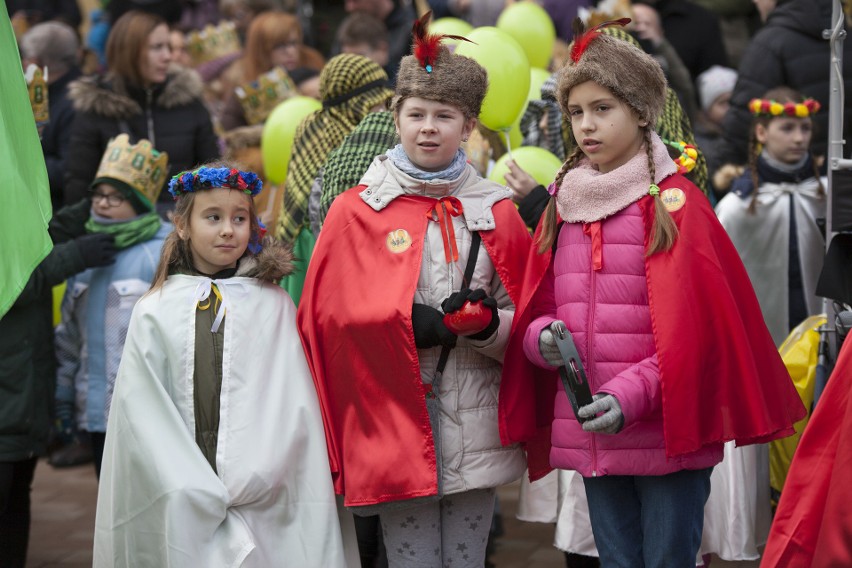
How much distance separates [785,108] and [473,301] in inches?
110

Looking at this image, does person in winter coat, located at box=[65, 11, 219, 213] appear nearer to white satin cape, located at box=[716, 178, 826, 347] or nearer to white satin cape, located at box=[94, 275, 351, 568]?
white satin cape, located at box=[94, 275, 351, 568]

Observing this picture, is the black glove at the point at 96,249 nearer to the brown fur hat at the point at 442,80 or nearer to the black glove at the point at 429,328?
the brown fur hat at the point at 442,80

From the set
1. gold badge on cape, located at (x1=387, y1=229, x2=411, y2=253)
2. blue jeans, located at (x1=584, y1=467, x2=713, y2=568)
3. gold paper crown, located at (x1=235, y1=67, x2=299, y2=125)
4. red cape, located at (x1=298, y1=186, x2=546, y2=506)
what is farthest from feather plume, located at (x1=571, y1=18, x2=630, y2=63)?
gold paper crown, located at (x1=235, y1=67, x2=299, y2=125)

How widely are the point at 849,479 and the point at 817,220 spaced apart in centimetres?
224

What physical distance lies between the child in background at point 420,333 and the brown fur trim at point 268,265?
0.46ft

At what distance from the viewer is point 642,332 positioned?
3.73 m

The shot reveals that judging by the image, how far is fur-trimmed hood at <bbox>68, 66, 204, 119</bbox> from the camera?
6.88 metres

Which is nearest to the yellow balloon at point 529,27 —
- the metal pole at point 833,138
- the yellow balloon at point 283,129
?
the yellow balloon at point 283,129

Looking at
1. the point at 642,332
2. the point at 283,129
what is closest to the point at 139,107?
the point at 283,129

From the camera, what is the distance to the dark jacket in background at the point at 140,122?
22.5 feet

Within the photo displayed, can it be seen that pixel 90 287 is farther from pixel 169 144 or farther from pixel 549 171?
pixel 549 171

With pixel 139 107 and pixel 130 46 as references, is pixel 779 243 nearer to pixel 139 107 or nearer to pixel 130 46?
pixel 139 107

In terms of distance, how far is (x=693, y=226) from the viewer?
12.2ft

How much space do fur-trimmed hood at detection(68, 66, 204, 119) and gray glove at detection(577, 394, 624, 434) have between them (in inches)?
165
